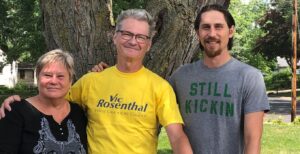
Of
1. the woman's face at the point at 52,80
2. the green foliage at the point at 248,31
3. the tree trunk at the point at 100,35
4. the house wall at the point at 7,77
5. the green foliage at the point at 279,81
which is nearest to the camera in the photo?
the woman's face at the point at 52,80

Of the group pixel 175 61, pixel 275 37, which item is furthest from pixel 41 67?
pixel 275 37

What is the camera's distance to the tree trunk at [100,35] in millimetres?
4340

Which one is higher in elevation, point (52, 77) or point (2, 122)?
point (52, 77)

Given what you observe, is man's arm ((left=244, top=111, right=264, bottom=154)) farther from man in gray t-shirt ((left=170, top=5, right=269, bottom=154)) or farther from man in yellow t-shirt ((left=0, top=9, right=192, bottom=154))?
man in yellow t-shirt ((left=0, top=9, right=192, bottom=154))

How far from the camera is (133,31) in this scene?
330 cm

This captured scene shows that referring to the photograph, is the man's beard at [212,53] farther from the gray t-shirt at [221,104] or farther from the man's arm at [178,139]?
the man's arm at [178,139]

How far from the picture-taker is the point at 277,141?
42.5ft

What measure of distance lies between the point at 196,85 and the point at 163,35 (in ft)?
3.61

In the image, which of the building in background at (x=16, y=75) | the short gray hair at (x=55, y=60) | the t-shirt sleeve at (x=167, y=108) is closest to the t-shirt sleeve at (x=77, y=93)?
the short gray hair at (x=55, y=60)

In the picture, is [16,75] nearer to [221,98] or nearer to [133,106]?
[133,106]

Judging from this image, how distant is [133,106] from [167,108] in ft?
0.81

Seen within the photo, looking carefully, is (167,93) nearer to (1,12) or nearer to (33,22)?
(33,22)

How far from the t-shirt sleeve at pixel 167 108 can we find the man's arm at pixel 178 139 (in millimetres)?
41

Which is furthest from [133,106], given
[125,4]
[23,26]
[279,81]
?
[279,81]
